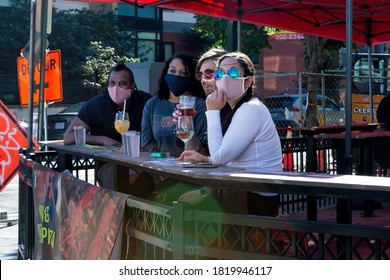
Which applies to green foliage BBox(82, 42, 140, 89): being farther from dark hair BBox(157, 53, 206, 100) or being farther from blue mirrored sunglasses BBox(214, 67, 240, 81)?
blue mirrored sunglasses BBox(214, 67, 240, 81)

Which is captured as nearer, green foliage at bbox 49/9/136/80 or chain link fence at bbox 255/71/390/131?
chain link fence at bbox 255/71/390/131

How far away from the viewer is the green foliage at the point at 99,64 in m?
37.2

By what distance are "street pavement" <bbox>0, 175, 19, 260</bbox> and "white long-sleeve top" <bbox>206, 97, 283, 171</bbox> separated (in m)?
4.25

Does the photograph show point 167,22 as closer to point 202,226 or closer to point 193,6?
point 193,6

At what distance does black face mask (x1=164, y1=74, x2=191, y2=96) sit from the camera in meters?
6.28

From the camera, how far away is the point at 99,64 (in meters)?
37.7

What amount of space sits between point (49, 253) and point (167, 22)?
42983 millimetres

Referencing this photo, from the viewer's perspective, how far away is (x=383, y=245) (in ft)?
10.5

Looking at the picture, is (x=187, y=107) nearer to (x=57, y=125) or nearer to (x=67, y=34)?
(x=57, y=125)

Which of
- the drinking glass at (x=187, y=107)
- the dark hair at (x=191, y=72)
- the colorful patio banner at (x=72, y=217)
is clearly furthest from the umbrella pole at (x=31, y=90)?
the drinking glass at (x=187, y=107)

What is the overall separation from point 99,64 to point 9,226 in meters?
27.5

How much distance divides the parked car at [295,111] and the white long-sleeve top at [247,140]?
482 inches
